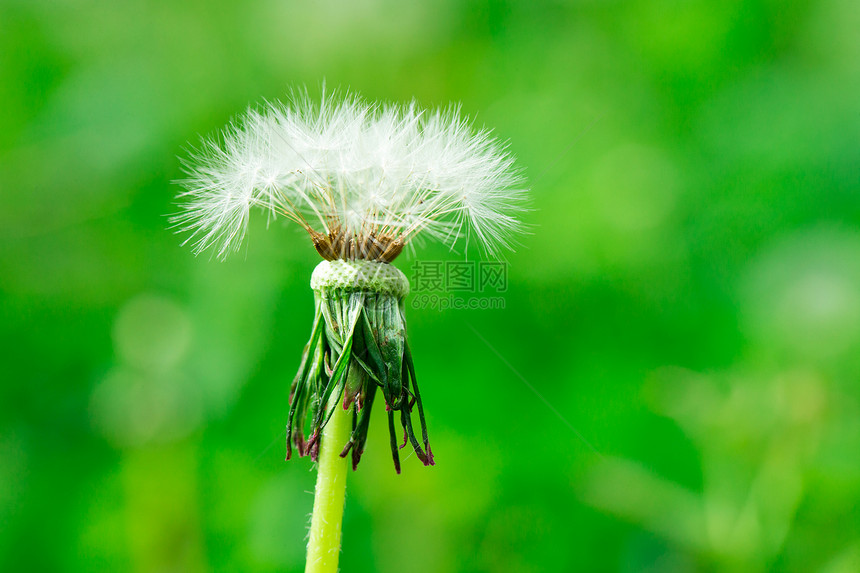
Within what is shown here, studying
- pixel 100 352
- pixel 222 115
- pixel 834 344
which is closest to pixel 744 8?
pixel 834 344

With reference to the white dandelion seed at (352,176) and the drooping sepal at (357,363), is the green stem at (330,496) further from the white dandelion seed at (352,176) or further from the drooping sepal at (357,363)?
the white dandelion seed at (352,176)

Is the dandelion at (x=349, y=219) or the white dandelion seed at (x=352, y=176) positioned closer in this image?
the dandelion at (x=349, y=219)

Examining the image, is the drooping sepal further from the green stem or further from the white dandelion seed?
the white dandelion seed

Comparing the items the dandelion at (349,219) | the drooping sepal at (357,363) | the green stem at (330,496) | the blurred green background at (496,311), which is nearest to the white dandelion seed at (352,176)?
the dandelion at (349,219)

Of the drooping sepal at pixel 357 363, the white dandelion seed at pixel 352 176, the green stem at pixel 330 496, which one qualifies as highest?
the white dandelion seed at pixel 352 176

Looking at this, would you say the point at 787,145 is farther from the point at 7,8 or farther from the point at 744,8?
the point at 7,8

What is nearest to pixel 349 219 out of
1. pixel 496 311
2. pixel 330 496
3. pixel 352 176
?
pixel 352 176

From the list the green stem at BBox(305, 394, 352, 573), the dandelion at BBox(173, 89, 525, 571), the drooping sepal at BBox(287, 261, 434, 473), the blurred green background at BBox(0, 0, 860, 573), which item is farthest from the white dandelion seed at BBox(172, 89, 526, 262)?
the blurred green background at BBox(0, 0, 860, 573)
